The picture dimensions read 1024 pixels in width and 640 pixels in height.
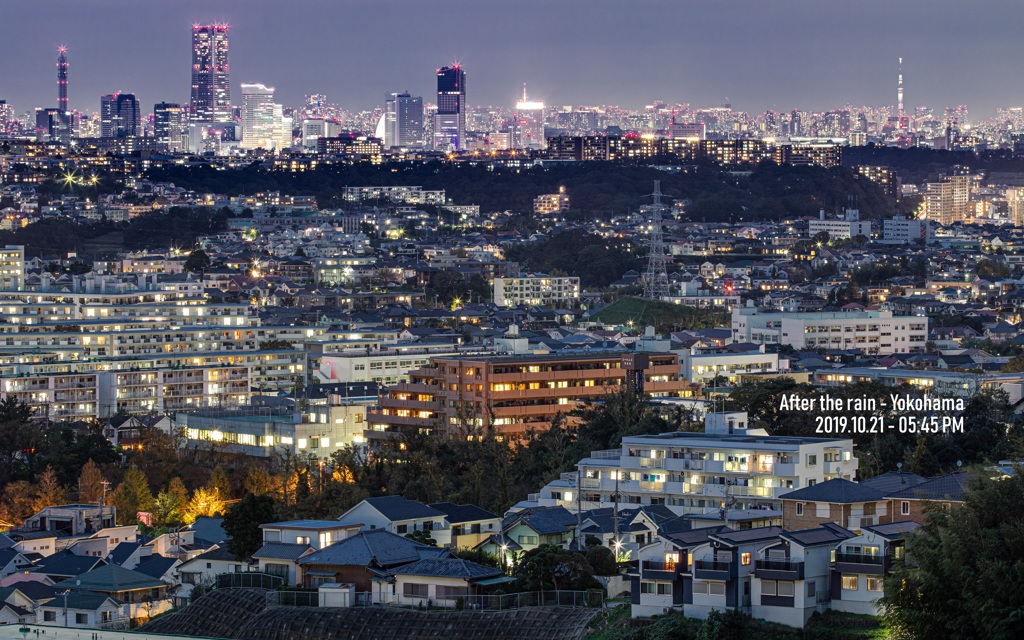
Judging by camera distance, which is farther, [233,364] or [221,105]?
[221,105]

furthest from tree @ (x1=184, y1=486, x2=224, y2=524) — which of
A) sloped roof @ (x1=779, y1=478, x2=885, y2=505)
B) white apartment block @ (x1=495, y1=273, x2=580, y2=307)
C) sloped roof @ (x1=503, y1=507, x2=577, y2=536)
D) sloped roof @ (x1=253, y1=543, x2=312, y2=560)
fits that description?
white apartment block @ (x1=495, y1=273, x2=580, y2=307)

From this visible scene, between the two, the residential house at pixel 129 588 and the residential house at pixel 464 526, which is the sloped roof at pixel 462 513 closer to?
the residential house at pixel 464 526

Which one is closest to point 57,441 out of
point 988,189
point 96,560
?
point 96,560

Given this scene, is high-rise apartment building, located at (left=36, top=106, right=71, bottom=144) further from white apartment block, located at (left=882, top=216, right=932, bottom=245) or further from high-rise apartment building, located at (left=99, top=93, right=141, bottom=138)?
white apartment block, located at (left=882, top=216, right=932, bottom=245)

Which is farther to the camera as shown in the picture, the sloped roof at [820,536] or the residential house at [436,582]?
the residential house at [436,582]

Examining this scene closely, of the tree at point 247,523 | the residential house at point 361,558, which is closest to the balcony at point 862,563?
the residential house at point 361,558

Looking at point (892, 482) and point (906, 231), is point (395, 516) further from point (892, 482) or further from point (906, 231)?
point (906, 231)

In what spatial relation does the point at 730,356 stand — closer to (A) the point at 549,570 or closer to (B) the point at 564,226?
(A) the point at 549,570
